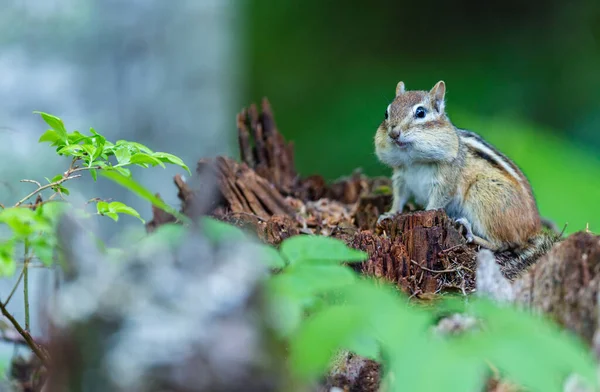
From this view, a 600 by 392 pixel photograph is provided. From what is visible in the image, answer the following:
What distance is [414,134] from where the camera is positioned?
2.45 meters

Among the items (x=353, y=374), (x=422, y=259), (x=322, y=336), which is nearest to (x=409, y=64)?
(x=422, y=259)

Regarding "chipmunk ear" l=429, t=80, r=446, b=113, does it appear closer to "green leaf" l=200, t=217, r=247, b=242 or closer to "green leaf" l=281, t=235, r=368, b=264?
"green leaf" l=281, t=235, r=368, b=264

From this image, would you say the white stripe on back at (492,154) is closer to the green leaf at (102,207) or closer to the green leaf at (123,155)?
the green leaf at (123,155)

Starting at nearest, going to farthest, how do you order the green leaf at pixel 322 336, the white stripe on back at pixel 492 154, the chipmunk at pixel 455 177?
the green leaf at pixel 322 336 → the chipmunk at pixel 455 177 → the white stripe on back at pixel 492 154

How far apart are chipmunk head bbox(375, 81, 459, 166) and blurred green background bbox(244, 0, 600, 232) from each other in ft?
8.08

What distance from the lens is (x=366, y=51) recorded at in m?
6.16

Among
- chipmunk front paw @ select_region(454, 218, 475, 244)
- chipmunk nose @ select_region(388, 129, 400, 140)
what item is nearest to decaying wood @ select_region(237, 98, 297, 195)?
chipmunk nose @ select_region(388, 129, 400, 140)

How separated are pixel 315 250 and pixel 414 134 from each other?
4.88 ft

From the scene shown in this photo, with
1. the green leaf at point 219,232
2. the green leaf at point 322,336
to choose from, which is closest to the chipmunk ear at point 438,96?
the green leaf at point 219,232

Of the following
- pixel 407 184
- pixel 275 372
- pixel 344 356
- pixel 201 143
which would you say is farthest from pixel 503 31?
pixel 275 372

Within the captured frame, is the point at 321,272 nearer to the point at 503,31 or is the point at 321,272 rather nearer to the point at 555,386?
the point at 555,386

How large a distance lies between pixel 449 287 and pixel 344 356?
0.55 metres

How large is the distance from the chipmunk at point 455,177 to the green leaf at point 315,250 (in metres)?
1.35

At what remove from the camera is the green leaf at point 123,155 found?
1487 mm
